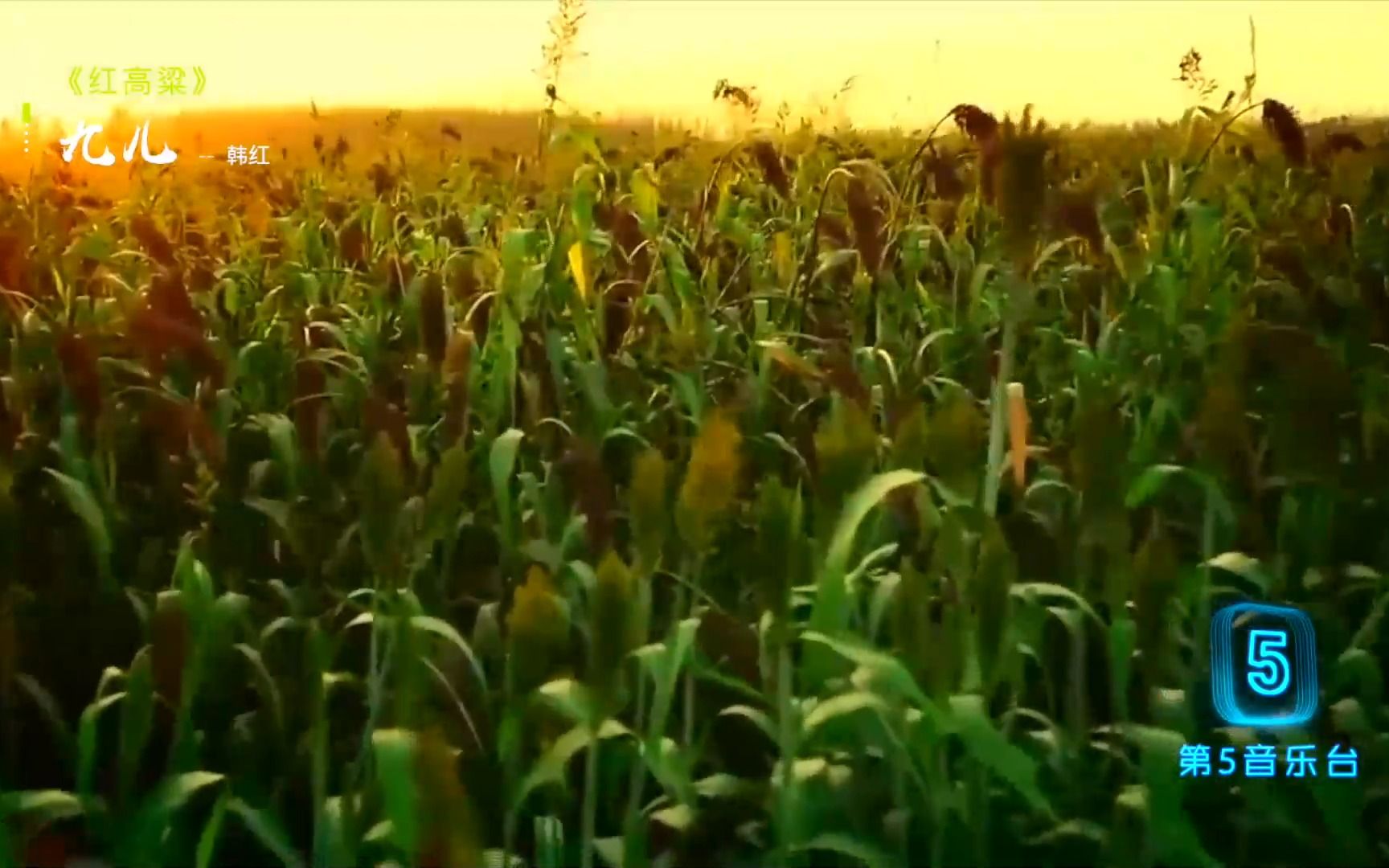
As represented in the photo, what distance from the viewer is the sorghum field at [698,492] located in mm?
1150

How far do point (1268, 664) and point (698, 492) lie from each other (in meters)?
0.57

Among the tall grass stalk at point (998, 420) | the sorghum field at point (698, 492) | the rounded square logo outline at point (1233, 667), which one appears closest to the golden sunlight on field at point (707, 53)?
the sorghum field at point (698, 492)

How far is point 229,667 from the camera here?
120 centimetres

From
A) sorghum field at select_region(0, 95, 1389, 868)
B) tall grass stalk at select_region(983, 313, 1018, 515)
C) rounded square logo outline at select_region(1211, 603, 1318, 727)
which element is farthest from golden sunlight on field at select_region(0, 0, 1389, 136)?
rounded square logo outline at select_region(1211, 603, 1318, 727)

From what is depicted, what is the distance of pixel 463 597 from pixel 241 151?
1.65 feet

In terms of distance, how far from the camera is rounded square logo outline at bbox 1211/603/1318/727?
47.3 inches

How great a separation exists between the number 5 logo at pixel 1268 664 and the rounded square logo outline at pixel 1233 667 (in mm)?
11

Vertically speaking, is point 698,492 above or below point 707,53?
below

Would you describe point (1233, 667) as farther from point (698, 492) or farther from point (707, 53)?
point (707, 53)

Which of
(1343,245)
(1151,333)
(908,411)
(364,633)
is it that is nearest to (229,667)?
(364,633)

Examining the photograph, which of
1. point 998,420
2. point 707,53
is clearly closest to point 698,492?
point 998,420

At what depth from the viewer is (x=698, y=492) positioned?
43.1 inches

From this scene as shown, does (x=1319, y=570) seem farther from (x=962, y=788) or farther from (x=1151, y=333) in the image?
(x=962, y=788)

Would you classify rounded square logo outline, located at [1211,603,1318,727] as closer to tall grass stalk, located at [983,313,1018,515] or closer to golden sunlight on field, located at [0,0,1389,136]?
tall grass stalk, located at [983,313,1018,515]
